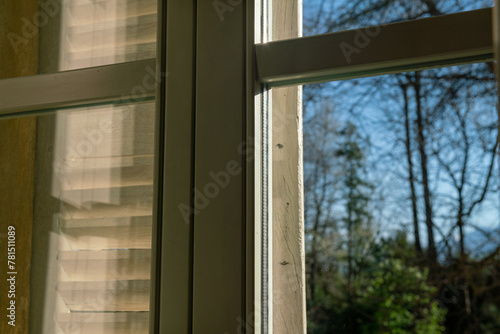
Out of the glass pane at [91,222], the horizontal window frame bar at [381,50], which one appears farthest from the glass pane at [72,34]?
the horizontal window frame bar at [381,50]

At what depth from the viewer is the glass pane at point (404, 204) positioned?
0.66 metres

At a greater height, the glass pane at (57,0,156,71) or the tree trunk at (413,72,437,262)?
the glass pane at (57,0,156,71)

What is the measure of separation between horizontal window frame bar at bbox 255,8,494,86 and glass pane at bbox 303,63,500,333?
0.02 meters

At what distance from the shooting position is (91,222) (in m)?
0.90

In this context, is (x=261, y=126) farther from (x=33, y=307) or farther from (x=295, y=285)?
(x=33, y=307)

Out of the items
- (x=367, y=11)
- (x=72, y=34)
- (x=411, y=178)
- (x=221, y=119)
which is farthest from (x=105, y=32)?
(x=411, y=178)

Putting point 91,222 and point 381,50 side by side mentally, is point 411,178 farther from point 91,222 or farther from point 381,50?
point 91,222

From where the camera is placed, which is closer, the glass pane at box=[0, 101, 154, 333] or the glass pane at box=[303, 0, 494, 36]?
the glass pane at box=[303, 0, 494, 36]

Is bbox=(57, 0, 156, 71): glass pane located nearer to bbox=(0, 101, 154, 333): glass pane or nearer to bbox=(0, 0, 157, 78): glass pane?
bbox=(0, 0, 157, 78): glass pane

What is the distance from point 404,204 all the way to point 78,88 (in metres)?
0.61

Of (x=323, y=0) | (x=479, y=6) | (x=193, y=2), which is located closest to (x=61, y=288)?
(x=193, y=2)

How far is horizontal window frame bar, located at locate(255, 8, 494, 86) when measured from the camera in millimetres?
661

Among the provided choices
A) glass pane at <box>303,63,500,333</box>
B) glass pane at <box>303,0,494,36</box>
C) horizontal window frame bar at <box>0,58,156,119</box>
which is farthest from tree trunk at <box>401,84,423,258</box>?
horizontal window frame bar at <box>0,58,156,119</box>

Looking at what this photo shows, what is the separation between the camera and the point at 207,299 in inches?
29.6
